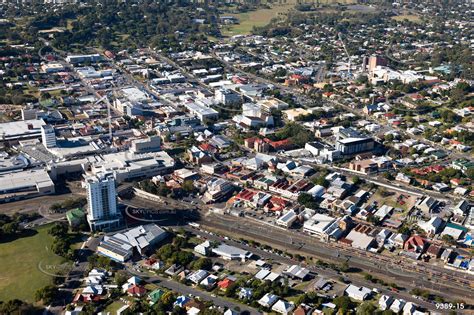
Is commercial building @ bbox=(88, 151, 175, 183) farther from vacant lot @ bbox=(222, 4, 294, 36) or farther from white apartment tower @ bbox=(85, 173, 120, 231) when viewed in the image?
vacant lot @ bbox=(222, 4, 294, 36)

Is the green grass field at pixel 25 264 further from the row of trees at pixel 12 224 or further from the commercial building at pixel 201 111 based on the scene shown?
the commercial building at pixel 201 111

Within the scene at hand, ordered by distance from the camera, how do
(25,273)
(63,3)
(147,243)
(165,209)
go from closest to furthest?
(25,273) < (147,243) < (165,209) < (63,3)

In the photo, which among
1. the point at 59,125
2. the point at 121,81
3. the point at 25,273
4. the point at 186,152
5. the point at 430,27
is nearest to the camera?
the point at 25,273

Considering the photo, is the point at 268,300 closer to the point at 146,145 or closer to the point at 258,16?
the point at 146,145

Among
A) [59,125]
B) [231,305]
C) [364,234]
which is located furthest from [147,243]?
[59,125]

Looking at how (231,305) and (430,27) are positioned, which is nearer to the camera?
(231,305)

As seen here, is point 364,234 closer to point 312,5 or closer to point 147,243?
point 147,243
